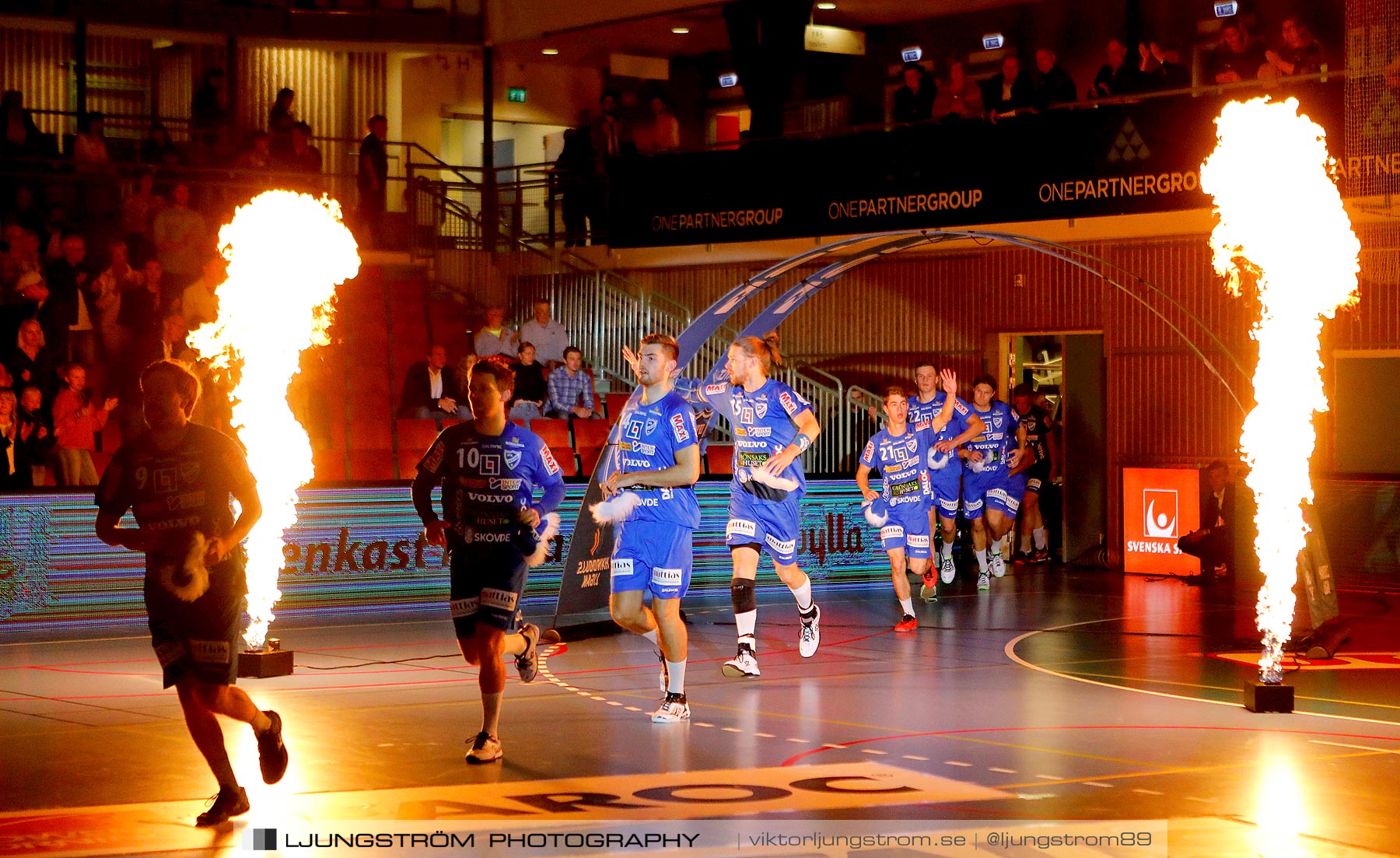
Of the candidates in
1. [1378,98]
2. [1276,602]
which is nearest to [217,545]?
[1276,602]

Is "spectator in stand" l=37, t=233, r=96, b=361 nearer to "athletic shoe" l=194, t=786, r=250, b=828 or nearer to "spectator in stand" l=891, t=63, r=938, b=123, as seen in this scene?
"spectator in stand" l=891, t=63, r=938, b=123

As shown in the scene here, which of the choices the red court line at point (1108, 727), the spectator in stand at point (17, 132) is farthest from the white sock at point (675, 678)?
the spectator in stand at point (17, 132)

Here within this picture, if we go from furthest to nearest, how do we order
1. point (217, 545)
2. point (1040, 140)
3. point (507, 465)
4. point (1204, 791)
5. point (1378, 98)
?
1. point (1040, 140)
2. point (1378, 98)
3. point (507, 465)
4. point (1204, 791)
5. point (217, 545)

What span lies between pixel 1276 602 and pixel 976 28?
654 inches

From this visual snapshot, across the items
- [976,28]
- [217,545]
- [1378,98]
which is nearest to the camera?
[217,545]

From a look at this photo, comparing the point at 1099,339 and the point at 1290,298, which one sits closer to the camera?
the point at 1290,298

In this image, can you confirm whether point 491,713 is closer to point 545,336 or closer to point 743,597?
point 743,597

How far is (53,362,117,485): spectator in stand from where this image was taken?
50.8 ft

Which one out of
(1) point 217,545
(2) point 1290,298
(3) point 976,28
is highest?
(3) point 976,28

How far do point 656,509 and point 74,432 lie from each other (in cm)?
802

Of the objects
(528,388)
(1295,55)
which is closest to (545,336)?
(528,388)

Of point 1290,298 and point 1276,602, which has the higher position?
point 1290,298

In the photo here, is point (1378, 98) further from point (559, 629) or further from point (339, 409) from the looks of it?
point (339, 409)

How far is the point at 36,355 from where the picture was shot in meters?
16.6
